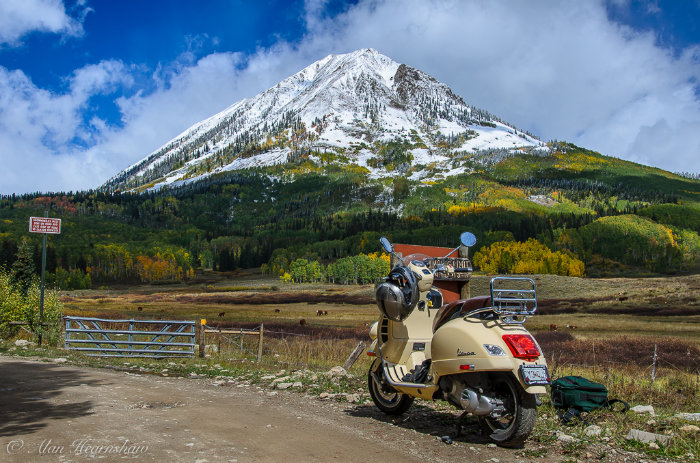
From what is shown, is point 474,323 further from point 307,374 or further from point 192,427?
point 307,374

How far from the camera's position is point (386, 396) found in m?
8.00

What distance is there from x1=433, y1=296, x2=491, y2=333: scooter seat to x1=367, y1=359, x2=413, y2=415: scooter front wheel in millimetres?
1312

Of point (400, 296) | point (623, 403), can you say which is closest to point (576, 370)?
point (623, 403)

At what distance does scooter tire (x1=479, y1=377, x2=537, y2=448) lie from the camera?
19.2ft

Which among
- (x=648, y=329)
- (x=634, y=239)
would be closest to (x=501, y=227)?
(x=634, y=239)

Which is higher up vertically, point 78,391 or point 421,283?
point 421,283

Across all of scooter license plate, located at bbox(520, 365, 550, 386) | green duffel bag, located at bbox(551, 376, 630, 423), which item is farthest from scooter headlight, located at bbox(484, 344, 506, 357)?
green duffel bag, located at bbox(551, 376, 630, 423)

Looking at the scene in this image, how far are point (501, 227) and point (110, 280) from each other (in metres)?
140

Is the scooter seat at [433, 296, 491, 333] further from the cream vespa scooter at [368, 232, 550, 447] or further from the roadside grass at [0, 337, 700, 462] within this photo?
the roadside grass at [0, 337, 700, 462]

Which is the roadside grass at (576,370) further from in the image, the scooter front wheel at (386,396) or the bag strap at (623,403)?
the scooter front wheel at (386,396)

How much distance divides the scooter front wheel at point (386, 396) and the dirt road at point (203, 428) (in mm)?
173

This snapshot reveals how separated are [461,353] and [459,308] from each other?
0.77 metres

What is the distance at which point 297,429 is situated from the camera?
686cm

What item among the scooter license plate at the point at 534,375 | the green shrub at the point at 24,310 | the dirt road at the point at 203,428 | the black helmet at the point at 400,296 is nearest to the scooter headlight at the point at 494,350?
the scooter license plate at the point at 534,375
